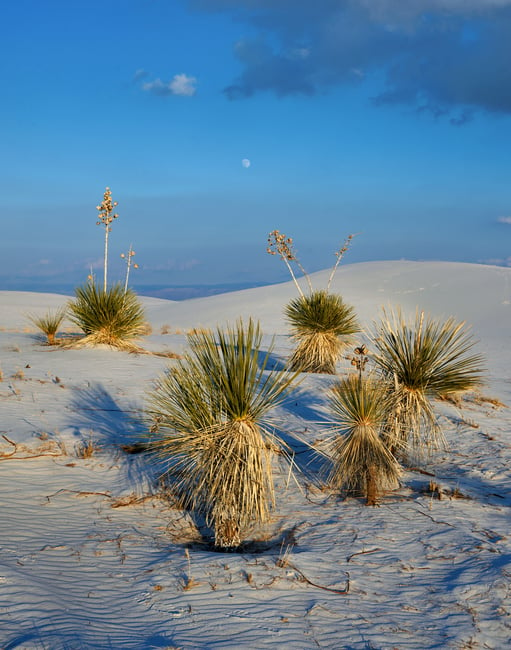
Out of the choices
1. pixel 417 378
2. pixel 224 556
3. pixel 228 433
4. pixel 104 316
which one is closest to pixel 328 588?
pixel 224 556

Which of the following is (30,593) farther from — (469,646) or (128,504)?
(469,646)

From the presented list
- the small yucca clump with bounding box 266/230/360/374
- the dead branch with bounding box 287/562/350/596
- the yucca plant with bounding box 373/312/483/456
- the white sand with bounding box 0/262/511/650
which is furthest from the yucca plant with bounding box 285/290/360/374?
the dead branch with bounding box 287/562/350/596

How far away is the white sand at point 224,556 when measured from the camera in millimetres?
3713

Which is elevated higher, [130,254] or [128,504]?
[130,254]

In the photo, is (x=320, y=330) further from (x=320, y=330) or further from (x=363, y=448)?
(x=363, y=448)

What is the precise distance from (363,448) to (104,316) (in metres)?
9.19

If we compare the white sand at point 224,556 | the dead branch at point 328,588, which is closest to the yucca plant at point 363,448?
the white sand at point 224,556

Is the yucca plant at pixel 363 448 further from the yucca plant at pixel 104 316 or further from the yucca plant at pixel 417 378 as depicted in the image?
the yucca plant at pixel 104 316

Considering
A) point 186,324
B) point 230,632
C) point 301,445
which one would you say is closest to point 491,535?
point 230,632

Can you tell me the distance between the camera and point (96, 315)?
14047 millimetres

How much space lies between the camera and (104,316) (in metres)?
14.0

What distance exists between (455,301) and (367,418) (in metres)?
37.4

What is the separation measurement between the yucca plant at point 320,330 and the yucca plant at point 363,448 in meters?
7.05

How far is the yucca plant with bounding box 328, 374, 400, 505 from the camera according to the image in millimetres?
6445
